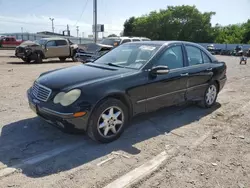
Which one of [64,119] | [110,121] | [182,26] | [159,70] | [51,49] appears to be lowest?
[110,121]

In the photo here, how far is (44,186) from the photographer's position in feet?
9.16

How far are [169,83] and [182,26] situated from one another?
191 ft

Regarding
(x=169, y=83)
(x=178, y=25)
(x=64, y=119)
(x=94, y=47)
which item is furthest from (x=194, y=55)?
(x=178, y=25)

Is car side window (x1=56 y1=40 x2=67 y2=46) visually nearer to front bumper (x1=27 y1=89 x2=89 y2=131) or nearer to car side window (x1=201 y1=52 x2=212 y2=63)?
car side window (x1=201 y1=52 x2=212 y2=63)

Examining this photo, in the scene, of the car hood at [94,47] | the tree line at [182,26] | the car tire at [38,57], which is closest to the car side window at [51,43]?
the car tire at [38,57]

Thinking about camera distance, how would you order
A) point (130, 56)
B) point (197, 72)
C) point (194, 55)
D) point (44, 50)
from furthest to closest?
point (44, 50), point (194, 55), point (197, 72), point (130, 56)

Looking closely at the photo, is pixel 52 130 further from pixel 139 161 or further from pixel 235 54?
pixel 235 54

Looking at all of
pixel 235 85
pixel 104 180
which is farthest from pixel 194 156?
pixel 235 85

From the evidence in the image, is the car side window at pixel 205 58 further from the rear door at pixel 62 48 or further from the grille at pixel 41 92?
the rear door at pixel 62 48

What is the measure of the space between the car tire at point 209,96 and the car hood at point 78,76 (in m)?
2.36

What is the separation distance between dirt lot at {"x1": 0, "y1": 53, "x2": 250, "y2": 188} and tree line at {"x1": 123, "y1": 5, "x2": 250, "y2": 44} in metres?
56.7

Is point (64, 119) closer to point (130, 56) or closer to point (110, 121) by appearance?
point (110, 121)

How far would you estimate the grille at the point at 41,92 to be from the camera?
12.3 ft

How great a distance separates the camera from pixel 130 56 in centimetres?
485
